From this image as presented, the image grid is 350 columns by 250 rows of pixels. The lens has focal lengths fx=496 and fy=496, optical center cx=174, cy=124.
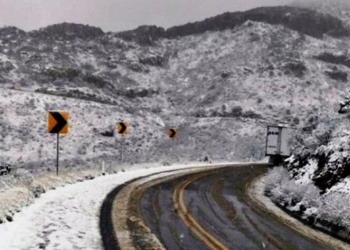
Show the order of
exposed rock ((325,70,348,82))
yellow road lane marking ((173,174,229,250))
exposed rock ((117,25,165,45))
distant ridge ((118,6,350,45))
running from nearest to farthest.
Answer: yellow road lane marking ((173,174,229,250)) → exposed rock ((325,70,348,82)) → distant ridge ((118,6,350,45)) → exposed rock ((117,25,165,45))

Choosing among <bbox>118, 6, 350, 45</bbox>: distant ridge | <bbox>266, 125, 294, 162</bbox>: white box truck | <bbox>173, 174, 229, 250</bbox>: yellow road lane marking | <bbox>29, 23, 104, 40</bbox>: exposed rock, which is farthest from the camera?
<bbox>118, 6, 350, 45</bbox>: distant ridge

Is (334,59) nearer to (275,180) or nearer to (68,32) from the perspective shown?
(68,32)

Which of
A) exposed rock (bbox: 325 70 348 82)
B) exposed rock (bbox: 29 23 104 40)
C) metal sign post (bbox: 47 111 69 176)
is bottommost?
metal sign post (bbox: 47 111 69 176)

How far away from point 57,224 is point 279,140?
1233 inches

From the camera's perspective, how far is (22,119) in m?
54.8

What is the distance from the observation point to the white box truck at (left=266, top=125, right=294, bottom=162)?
39938 mm

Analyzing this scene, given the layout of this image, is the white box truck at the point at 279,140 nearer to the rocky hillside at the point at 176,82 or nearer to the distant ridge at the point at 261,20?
the rocky hillside at the point at 176,82

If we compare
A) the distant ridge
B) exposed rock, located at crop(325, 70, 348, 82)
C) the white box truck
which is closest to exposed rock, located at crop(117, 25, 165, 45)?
the distant ridge

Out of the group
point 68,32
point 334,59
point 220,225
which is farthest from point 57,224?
point 68,32

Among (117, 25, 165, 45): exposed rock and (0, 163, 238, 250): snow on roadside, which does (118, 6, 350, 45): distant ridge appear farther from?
(0, 163, 238, 250): snow on roadside

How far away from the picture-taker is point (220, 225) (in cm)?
1264

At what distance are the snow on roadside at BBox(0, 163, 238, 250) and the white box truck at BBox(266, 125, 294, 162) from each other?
25469mm

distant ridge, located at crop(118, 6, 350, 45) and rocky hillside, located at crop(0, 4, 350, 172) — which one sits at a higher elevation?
distant ridge, located at crop(118, 6, 350, 45)

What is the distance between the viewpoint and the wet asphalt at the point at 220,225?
10.9 metres
